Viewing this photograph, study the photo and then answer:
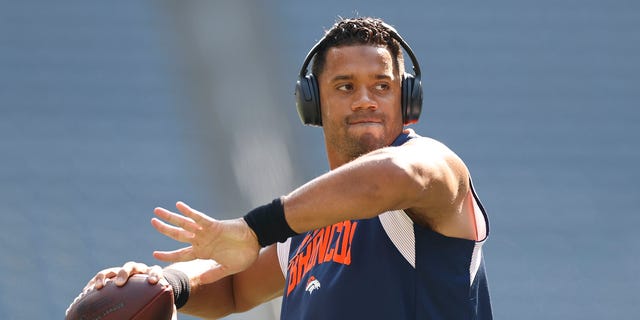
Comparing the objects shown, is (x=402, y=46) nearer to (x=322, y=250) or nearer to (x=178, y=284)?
(x=322, y=250)

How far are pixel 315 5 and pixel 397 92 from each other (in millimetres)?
3721

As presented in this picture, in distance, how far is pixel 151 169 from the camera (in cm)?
548

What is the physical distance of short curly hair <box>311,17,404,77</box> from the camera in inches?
98.5

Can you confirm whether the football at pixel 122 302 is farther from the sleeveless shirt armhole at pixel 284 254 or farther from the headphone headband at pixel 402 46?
the headphone headband at pixel 402 46

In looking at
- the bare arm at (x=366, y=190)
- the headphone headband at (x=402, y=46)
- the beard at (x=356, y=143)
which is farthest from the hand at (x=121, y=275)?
the headphone headband at (x=402, y=46)

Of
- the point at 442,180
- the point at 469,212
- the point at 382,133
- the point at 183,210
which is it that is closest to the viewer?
the point at 183,210

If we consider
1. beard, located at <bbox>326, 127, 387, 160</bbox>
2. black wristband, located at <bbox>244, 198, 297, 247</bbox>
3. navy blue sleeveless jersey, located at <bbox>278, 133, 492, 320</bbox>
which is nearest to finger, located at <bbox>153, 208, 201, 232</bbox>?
black wristband, located at <bbox>244, 198, 297, 247</bbox>

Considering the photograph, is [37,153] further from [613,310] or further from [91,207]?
[613,310]

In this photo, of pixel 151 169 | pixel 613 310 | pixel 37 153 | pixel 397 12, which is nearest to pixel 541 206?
pixel 613 310

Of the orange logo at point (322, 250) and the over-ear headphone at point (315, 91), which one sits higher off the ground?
the over-ear headphone at point (315, 91)

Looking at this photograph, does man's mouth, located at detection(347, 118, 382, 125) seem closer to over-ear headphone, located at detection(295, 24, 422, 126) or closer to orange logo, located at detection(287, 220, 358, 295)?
over-ear headphone, located at detection(295, 24, 422, 126)

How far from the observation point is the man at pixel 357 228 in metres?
1.82

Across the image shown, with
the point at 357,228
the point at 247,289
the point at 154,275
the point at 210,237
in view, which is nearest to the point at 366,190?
the point at 210,237

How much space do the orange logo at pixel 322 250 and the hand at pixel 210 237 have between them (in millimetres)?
371
